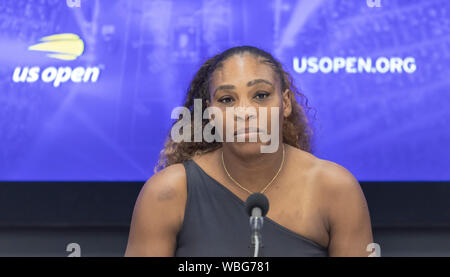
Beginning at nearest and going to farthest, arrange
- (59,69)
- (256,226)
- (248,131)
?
1. (256,226)
2. (248,131)
3. (59,69)

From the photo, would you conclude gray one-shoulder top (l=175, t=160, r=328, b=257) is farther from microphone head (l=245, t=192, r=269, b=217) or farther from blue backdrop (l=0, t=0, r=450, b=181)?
blue backdrop (l=0, t=0, r=450, b=181)

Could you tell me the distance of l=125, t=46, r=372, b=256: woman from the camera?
1.33 meters

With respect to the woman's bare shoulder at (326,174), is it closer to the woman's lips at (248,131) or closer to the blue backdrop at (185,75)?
the woman's lips at (248,131)

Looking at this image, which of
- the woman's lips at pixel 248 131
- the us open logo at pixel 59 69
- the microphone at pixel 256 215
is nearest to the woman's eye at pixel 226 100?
the woman's lips at pixel 248 131

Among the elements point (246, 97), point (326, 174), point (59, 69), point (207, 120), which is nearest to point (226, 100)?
point (246, 97)

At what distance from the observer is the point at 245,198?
54.9 inches

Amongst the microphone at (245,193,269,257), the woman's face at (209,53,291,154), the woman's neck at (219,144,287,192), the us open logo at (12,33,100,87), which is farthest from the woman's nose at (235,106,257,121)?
the us open logo at (12,33,100,87)

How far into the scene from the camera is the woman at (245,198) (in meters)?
1.33

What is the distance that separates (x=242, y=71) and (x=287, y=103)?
8.4 inches

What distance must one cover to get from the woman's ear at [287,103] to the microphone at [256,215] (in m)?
0.58

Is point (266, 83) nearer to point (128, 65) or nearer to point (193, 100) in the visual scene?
point (193, 100)

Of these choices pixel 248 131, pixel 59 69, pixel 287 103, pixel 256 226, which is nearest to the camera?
pixel 256 226

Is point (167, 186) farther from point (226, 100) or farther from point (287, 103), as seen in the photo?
point (287, 103)

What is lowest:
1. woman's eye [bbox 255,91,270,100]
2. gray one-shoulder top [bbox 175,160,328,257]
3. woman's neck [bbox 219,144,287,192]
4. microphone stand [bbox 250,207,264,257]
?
microphone stand [bbox 250,207,264,257]
